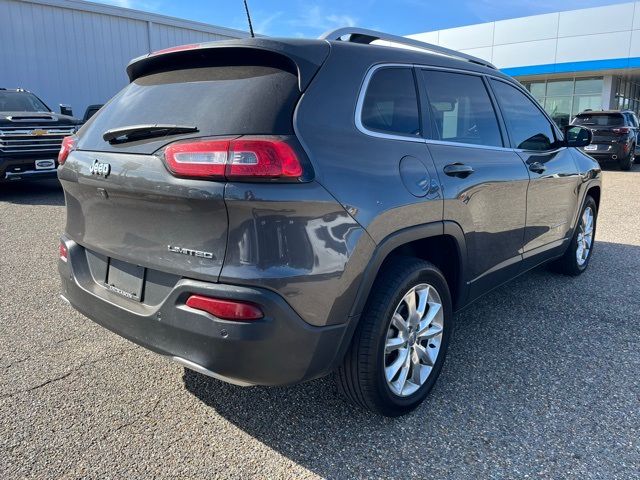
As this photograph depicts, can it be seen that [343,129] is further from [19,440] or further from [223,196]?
[19,440]

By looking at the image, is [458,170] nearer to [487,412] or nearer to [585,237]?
[487,412]

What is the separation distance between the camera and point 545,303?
14.1 ft

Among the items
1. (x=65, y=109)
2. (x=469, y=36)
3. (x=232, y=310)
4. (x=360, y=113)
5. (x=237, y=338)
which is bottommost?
(x=237, y=338)

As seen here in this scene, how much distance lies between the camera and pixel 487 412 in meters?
2.73

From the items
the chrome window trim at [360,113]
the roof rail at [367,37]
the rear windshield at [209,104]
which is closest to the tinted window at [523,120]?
the roof rail at [367,37]

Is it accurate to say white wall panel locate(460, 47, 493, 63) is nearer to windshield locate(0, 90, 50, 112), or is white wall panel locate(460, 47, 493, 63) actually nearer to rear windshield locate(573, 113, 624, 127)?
rear windshield locate(573, 113, 624, 127)

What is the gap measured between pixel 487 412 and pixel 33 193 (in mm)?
9995

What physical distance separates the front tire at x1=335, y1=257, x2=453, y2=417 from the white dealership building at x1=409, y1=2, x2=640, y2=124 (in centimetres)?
2255

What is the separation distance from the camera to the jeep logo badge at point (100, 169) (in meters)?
2.40

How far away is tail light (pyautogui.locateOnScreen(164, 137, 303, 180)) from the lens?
200 cm

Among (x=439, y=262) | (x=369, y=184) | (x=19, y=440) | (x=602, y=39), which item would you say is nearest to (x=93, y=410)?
(x=19, y=440)

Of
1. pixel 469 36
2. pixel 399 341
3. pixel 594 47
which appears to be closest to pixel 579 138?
pixel 399 341

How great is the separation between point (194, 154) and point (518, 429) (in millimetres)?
2050

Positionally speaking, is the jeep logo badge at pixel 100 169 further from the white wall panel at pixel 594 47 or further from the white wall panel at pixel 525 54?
the white wall panel at pixel 525 54
